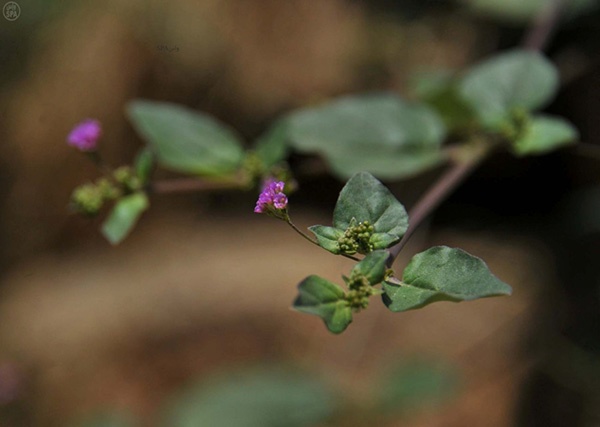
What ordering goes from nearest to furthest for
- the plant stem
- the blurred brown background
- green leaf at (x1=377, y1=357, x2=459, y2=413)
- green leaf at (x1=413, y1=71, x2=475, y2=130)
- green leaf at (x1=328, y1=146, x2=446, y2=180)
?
the plant stem
green leaf at (x1=328, y1=146, x2=446, y2=180)
green leaf at (x1=413, y1=71, x2=475, y2=130)
green leaf at (x1=377, y1=357, x2=459, y2=413)
the blurred brown background

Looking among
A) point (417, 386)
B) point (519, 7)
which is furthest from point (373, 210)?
point (519, 7)

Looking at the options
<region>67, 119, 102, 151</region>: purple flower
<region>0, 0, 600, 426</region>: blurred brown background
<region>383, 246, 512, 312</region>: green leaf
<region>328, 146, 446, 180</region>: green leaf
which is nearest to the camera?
<region>383, 246, 512, 312</region>: green leaf

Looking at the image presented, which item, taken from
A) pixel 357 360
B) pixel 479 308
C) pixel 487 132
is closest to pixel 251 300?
pixel 357 360

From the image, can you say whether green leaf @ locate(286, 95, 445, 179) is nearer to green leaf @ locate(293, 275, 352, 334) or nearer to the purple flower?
the purple flower

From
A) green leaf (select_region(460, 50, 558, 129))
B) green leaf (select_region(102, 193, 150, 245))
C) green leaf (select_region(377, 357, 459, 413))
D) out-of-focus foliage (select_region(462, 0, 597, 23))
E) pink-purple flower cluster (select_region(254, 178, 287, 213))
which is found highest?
out-of-focus foliage (select_region(462, 0, 597, 23))

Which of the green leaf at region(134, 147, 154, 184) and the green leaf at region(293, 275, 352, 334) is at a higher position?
the green leaf at region(293, 275, 352, 334)

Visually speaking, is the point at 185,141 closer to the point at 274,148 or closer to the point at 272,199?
the point at 274,148

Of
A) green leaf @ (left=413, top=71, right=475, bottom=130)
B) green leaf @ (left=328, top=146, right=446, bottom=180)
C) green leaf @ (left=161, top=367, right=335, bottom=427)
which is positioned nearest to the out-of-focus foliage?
green leaf @ (left=413, top=71, right=475, bottom=130)
